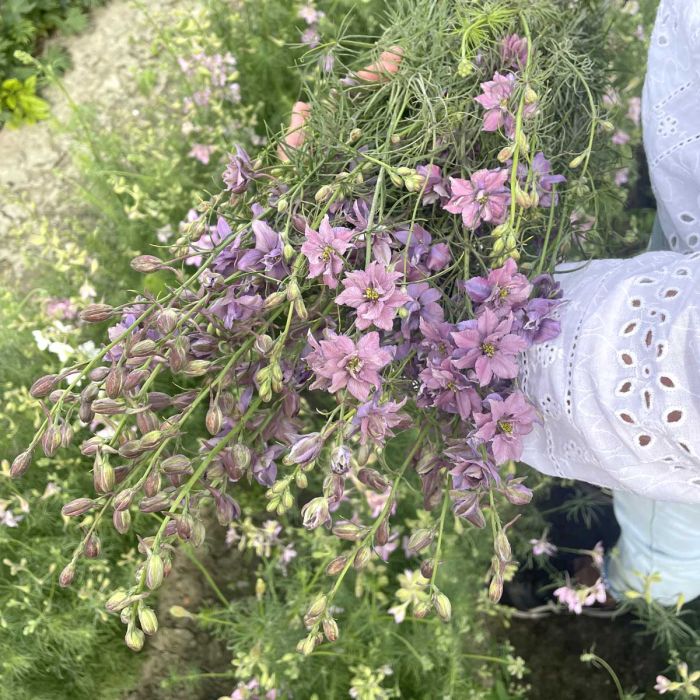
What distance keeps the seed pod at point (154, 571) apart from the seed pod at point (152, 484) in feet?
0.18

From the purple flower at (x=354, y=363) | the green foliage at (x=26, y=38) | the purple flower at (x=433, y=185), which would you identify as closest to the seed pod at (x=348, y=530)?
the purple flower at (x=354, y=363)

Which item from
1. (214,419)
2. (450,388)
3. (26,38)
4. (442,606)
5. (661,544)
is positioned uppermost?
(26,38)

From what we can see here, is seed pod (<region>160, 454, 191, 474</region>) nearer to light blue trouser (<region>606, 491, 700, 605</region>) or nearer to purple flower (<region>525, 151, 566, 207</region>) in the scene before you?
purple flower (<region>525, 151, 566, 207</region>)

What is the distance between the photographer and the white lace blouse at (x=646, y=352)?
62 centimetres

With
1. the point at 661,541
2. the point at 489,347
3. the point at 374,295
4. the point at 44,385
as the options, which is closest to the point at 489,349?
the point at 489,347

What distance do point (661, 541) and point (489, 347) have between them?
60cm

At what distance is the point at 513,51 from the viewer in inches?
30.2

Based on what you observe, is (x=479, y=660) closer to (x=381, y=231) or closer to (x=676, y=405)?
(x=676, y=405)

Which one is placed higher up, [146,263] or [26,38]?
[26,38]

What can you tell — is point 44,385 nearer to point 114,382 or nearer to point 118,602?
point 114,382

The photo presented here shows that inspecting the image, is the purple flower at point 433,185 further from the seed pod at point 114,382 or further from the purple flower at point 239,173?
the seed pod at point 114,382

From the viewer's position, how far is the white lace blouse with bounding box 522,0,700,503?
618 millimetres

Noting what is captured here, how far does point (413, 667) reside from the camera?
133 centimetres

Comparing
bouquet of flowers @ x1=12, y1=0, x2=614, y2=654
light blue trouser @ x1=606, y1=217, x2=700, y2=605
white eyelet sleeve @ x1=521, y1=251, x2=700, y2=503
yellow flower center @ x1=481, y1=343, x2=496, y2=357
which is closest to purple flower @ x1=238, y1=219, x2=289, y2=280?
bouquet of flowers @ x1=12, y1=0, x2=614, y2=654
